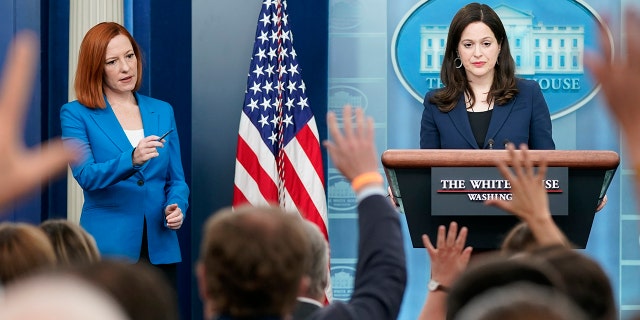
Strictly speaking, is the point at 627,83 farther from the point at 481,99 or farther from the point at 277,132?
the point at 277,132

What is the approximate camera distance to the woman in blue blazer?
5152mm

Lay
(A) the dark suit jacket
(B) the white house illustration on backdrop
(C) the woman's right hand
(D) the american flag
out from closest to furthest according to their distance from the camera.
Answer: (A) the dark suit jacket
(C) the woman's right hand
(D) the american flag
(B) the white house illustration on backdrop

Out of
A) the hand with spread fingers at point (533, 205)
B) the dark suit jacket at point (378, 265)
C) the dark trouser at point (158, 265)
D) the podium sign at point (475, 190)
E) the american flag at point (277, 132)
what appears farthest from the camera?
the american flag at point (277, 132)

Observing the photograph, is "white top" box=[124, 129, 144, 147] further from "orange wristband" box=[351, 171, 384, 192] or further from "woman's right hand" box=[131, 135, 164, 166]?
"orange wristband" box=[351, 171, 384, 192]

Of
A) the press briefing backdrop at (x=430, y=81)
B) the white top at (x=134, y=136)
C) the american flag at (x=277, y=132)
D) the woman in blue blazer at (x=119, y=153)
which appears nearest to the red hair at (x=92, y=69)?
the woman in blue blazer at (x=119, y=153)

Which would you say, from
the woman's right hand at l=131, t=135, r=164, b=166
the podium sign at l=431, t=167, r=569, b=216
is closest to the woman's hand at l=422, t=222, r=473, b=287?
the podium sign at l=431, t=167, r=569, b=216

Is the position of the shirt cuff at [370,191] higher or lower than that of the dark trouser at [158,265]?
higher

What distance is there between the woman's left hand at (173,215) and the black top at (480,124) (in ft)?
4.75

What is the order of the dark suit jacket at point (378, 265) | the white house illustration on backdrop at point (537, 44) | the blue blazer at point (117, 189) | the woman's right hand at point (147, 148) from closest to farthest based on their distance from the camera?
the dark suit jacket at point (378, 265) → the woman's right hand at point (147, 148) → the blue blazer at point (117, 189) → the white house illustration on backdrop at point (537, 44)

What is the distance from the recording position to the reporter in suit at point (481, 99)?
4.62 m

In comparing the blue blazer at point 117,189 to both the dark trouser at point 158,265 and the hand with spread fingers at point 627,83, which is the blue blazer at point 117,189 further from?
the hand with spread fingers at point 627,83

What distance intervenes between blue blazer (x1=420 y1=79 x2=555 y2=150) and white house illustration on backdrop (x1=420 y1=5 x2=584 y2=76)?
208 centimetres

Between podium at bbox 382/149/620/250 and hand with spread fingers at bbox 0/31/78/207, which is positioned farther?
podium at bbox 382/149/620/250

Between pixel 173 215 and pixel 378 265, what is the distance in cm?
287
